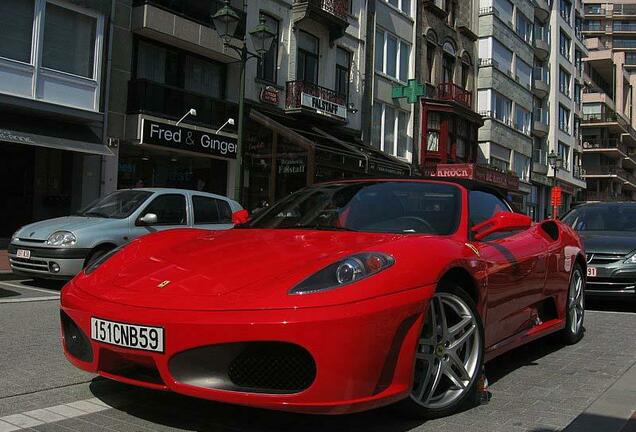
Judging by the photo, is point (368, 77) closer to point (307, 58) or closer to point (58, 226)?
point (307, 58)

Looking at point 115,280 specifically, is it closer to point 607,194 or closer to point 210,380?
point 210,380

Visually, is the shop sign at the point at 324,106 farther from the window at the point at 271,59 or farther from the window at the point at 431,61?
the window at the point at 431,61

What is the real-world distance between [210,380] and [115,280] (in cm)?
96

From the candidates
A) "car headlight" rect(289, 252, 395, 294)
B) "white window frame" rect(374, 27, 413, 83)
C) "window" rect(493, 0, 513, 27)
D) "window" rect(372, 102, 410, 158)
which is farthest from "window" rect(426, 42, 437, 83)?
"car headlight" rect(289, 252, 395, 294)

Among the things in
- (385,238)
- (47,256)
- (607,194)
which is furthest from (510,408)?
(607,194)

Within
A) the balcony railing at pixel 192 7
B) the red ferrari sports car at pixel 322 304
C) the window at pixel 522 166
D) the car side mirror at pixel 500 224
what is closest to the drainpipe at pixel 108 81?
the balcony railing at pixel 192 7

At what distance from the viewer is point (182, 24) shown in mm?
17844

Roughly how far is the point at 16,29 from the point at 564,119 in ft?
157

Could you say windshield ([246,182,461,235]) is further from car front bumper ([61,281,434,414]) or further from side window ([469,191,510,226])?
car front bumper ([61,281,434,414])

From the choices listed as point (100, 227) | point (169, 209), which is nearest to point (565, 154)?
point (169, 209)

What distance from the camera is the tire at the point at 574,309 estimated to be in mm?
5871

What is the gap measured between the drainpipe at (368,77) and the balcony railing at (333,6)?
2.33 meters

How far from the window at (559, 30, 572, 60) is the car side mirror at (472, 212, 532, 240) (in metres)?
52.9

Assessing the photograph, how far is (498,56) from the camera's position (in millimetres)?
38625
